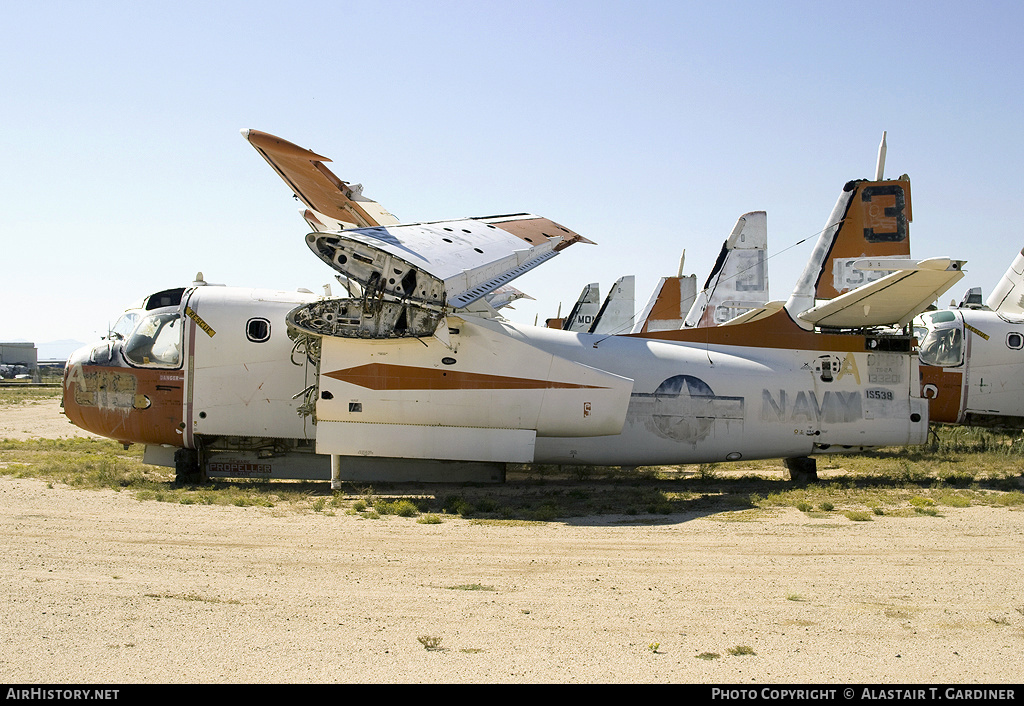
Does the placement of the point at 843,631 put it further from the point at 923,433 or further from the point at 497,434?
the point at 923,433

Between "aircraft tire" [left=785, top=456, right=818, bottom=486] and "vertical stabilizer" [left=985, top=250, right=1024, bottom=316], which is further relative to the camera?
"vertical stabilizer" [left=985, top=250, right=1024, bottom=316]

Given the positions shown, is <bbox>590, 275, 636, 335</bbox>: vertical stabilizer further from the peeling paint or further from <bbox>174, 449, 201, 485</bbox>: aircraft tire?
<bbox>174, 449, 201, 485</bbox>: aircraft tire

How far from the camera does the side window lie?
14.4 m

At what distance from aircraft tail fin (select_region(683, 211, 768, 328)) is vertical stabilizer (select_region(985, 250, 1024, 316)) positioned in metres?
6.19

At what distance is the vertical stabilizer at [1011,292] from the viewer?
19.0 meters

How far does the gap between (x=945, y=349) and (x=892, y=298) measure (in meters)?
4.56

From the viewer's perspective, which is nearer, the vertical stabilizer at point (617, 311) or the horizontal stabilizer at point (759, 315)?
the horizontal stabilizer at point (759, 315)

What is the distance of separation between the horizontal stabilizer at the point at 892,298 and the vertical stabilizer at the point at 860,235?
897 mm

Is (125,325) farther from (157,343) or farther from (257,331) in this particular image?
(257,331)

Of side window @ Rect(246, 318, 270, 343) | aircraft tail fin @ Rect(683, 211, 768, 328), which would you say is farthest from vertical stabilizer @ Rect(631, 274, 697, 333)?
side window @ Rect(246, 318, 270, 343)

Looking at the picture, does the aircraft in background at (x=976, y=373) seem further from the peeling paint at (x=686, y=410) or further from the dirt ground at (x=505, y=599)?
the dirt ground at (x=505, y=599)

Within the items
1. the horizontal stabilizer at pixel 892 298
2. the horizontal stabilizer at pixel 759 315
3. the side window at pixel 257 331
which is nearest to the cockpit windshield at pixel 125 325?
the side window at pixel 257 331

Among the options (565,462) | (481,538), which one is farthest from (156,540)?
(565,462)

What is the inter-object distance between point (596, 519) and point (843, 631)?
5390 millimetres
